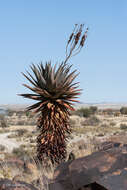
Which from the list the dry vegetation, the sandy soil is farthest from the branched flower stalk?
the sandy soil

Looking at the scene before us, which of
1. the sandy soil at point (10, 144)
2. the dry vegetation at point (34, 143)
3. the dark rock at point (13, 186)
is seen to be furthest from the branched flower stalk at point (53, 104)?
the sandy soil at point (10, 144)

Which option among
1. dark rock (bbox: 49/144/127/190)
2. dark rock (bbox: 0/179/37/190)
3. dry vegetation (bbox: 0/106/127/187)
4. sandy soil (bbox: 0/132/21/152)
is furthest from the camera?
sandy soil (bbox: 0/132/21/152)

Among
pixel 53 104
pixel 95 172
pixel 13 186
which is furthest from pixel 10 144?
pixel 95 172

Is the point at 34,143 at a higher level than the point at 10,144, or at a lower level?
higher

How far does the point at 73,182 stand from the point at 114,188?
34.2 inches

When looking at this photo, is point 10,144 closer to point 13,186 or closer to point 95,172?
point 13,186

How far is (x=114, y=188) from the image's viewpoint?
12.7 feet

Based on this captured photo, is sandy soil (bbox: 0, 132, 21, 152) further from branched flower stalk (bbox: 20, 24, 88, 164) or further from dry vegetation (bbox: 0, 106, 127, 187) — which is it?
branched flower stalk (bbox: 20, 24, 88, 164)

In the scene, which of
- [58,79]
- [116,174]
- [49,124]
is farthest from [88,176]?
[58,79]

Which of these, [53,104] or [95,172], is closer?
[95,172]

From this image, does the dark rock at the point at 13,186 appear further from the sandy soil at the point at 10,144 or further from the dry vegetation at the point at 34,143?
the sandy soil at the point at 10,144

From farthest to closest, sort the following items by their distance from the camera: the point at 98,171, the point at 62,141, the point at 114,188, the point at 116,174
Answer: the point at 62,141, the point at 98,171, the point at 116,174, the point at 114,188

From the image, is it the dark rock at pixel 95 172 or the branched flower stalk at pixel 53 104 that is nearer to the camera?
the dark rock at pixel 95 172

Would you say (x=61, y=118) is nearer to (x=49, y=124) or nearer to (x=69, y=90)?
(x=49, y=124)
